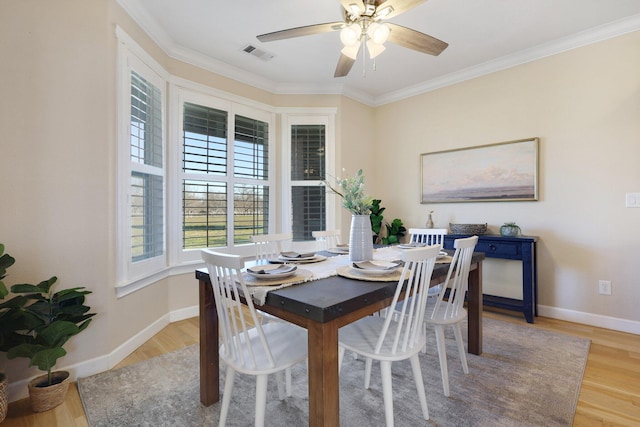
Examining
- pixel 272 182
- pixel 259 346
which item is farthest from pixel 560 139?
pixel 259 346

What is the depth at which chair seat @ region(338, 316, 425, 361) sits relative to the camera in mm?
1423

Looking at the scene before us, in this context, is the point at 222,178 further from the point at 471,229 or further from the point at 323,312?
the point at 471,229

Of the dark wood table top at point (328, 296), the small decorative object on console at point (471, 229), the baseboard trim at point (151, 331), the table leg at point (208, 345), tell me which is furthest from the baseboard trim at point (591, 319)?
the table leg at point (208, 345)

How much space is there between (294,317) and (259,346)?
366 mm

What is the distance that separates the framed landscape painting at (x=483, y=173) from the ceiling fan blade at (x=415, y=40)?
1.76m

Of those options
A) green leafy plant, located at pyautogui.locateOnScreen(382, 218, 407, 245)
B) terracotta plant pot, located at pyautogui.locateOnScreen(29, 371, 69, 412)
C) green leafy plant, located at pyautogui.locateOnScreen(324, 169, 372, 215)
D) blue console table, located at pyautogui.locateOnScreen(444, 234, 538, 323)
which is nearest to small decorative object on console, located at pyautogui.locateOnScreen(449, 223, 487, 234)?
blue console table, located at pyautogui.locateOnScreen(444, 234, 538, 323)

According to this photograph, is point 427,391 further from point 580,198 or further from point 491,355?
point 580,198

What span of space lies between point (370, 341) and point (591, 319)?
2.69 meters

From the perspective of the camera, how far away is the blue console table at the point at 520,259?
296 centimetres

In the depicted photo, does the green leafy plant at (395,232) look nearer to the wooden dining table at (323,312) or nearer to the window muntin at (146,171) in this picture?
the wooden dining table at (323,312)

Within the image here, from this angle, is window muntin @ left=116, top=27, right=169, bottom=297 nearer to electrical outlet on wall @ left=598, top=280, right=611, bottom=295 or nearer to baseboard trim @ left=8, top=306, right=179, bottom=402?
baseboard trim @ left=8, top=306, right=179, bottom=402

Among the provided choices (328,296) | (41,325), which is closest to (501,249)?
(328,296)

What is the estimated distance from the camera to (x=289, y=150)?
3.98m

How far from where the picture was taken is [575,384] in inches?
76.0
